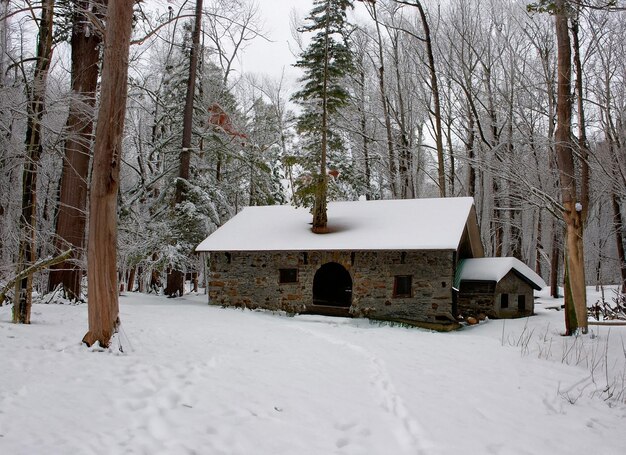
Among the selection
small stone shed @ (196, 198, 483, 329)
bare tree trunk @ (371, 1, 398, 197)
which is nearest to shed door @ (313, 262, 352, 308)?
small stone shed @ (196, 198, 483, 329)

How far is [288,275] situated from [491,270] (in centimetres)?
659

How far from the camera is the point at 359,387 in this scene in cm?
471

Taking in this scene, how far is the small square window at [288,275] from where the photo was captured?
43.8ft

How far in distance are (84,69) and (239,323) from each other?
7035 mm

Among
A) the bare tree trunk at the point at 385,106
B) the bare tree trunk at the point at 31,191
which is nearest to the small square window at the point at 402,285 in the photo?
the bare tree trunk at the point at 31,191

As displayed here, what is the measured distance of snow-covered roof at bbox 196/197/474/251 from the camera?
11875 millimetres

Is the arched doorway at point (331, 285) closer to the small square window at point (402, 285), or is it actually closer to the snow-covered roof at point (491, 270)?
the small square window at point (402, 285)

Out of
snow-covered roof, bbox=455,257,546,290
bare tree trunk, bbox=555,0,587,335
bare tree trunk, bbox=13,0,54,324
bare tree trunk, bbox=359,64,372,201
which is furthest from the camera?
bare tree trunk, bbox=359,64,372,201

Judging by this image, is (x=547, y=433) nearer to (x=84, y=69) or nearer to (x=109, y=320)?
(x=109, y=320)

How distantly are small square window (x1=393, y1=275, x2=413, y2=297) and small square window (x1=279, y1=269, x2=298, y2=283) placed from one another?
10.7 feet

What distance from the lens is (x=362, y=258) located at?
12.5m

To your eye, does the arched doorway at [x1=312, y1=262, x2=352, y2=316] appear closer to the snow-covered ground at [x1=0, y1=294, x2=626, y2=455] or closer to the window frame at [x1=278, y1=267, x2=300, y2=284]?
the window frame at [x1=278, y1=267, x2=300, y2=284]

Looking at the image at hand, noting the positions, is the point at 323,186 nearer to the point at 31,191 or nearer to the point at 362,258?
the point at 362,258

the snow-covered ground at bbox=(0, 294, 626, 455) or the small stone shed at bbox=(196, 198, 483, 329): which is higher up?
the small stone shed at bbox=(196, 198, 483, 329)
